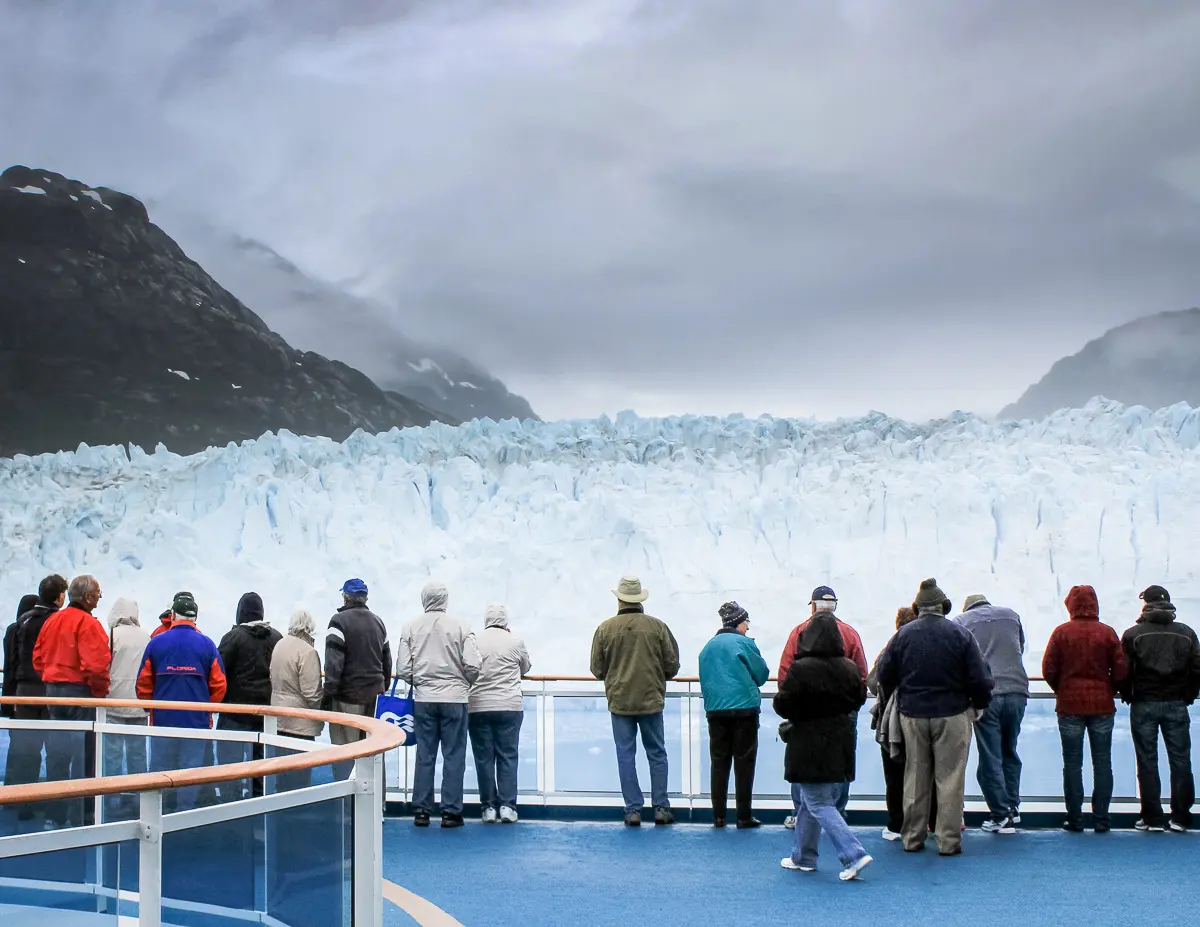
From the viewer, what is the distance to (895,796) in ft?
22.6

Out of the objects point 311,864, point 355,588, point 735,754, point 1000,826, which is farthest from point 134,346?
point 311,864

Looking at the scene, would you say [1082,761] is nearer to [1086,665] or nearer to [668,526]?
[1086,665]

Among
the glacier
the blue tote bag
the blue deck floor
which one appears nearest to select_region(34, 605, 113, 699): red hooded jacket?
the blue tote bag

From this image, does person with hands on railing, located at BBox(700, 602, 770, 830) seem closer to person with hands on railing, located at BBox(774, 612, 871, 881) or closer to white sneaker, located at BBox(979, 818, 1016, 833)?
person with hands on railing, located at BBox(774, 612, 871, 881)

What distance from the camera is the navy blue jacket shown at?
6.12m

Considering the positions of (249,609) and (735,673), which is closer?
(735,673)

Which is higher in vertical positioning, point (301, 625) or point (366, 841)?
point (301, 625)

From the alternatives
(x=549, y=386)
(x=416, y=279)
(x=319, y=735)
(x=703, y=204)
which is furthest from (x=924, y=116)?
(x=319, y=735)

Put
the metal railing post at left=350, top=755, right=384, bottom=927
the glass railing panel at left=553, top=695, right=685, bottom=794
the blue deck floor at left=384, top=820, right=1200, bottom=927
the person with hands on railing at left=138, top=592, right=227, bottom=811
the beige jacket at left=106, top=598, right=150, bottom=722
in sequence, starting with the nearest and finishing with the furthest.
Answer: the metal railing post at left=350, top=755, right=384, bottom=927
the blue deck floor at left=384, top=820, right=1200, bottom=927
the person with hands on railing at left=138, top=592, right=227, bottom=811
the beige jacket at left=106, top=598, right=150, bottom=722
the glass railing panel at left=553, top=695, right=685, bottom=794

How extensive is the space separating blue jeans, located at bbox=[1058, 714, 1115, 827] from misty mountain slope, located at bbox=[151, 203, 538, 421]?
101 feet

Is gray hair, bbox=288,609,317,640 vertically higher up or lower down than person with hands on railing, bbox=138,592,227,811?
higher up

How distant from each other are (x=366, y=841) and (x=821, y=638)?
9.86ft

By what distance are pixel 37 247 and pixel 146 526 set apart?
60.7ft

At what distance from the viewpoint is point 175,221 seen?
1460 inches
